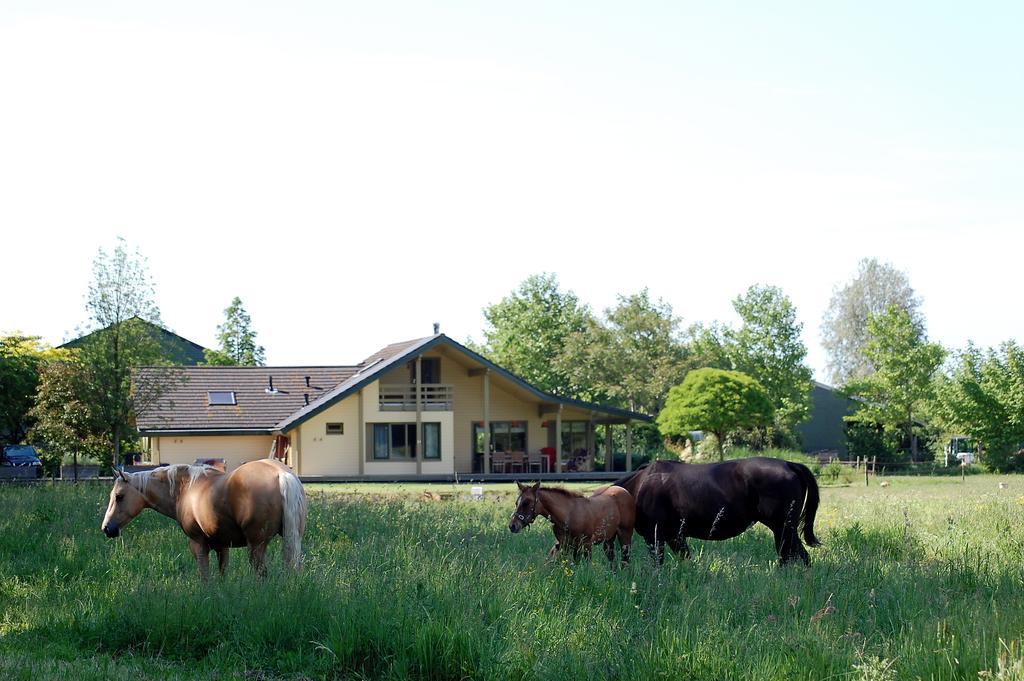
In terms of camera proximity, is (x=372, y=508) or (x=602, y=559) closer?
(x=602, y=559)

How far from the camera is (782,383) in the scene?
6488 cm

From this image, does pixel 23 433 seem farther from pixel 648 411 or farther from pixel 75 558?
pixel 75 558

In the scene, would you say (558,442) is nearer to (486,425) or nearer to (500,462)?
(500,462)

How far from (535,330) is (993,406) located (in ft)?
119

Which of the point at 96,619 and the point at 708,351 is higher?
the point at 708,351

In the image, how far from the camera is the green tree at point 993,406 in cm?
4856

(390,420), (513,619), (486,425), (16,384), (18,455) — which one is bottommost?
(513,619)

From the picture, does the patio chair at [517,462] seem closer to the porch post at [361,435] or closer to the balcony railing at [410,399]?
the balcony railing at [410,399]

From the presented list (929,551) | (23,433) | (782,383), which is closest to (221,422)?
(23,433)

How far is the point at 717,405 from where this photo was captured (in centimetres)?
4862

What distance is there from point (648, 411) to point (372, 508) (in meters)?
47.4

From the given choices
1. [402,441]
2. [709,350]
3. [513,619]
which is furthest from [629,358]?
[513,619]

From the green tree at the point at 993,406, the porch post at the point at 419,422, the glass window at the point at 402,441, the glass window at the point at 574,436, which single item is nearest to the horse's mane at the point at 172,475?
the porch post at the point at 419,422

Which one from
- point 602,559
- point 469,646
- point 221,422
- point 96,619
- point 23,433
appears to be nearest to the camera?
point 469,646
